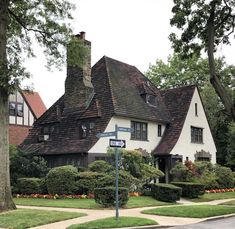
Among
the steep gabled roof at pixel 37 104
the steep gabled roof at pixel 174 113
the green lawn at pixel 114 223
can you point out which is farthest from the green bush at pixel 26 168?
the steep gabled roof at pixel 37 104

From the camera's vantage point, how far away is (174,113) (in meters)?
40.8

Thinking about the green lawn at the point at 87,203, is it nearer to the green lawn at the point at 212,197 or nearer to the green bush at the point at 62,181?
the green bush at the point at 62,181

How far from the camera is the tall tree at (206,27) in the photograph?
2258 cm

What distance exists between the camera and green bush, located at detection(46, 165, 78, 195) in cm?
2741

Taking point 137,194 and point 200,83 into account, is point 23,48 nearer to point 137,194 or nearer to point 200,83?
point 137,194

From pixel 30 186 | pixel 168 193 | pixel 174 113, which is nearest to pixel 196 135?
pixel 174 113

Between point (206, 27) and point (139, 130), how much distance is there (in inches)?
572

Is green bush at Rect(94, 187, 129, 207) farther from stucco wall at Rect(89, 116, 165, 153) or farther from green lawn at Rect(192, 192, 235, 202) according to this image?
stucco wall at Rect(89, 116, 165, 153)

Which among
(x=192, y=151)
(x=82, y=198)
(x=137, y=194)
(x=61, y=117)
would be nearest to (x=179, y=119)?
(x=192, y=151)

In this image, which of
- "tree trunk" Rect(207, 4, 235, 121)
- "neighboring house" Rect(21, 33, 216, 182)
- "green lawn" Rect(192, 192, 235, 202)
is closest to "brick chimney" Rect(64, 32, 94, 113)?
"neighboring house" Rect(21, 33, 216, 182)

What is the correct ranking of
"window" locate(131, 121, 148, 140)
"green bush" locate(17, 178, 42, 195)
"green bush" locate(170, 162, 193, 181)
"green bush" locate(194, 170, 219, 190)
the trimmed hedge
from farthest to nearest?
1. "window" locate(131, 121, 148, 140)
2. "green bush" locate(170, 162, 193, 181)
3. "green bush" locate(194, 170, 219, 190)
4. "green bush" locate(17, 178, 42, 195)
5. the trimmed hedge

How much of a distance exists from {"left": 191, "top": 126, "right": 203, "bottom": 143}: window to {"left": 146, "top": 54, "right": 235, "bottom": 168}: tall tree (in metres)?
6.21

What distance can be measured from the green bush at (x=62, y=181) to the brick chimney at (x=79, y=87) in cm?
836

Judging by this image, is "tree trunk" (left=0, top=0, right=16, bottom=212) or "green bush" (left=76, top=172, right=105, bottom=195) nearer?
"tree trunk" (left=0, top=0, right=16, bottom=212)
